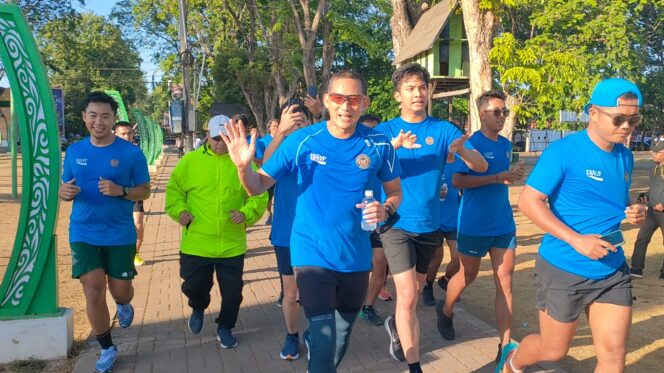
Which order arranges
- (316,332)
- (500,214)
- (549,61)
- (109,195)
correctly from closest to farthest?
(316,332)
(109,195)
(500,214)
(549,61)

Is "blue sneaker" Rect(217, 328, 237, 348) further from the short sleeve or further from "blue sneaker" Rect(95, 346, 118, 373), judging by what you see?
the short sleeve

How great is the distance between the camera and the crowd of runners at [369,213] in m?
3.17

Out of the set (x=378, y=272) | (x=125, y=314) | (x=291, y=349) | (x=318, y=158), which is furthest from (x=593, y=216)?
(x=125, y=314)

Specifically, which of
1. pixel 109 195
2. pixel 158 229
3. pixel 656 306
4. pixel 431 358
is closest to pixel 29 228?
pixel 109 195

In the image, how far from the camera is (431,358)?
14.9 ft

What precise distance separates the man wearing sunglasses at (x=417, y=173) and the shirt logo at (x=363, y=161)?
68cm

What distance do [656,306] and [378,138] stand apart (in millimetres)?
4467

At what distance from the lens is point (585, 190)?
3178 mm

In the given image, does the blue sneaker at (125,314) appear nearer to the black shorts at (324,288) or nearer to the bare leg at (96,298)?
the bare leg at (96,298)

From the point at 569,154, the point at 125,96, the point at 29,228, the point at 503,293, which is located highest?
the point at 125,96

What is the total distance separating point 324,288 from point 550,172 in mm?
1386

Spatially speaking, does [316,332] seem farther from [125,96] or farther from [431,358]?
[125,96]

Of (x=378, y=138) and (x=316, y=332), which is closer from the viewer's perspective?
(x=316, y=332)

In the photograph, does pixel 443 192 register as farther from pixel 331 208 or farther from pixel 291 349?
pixel 331 208
